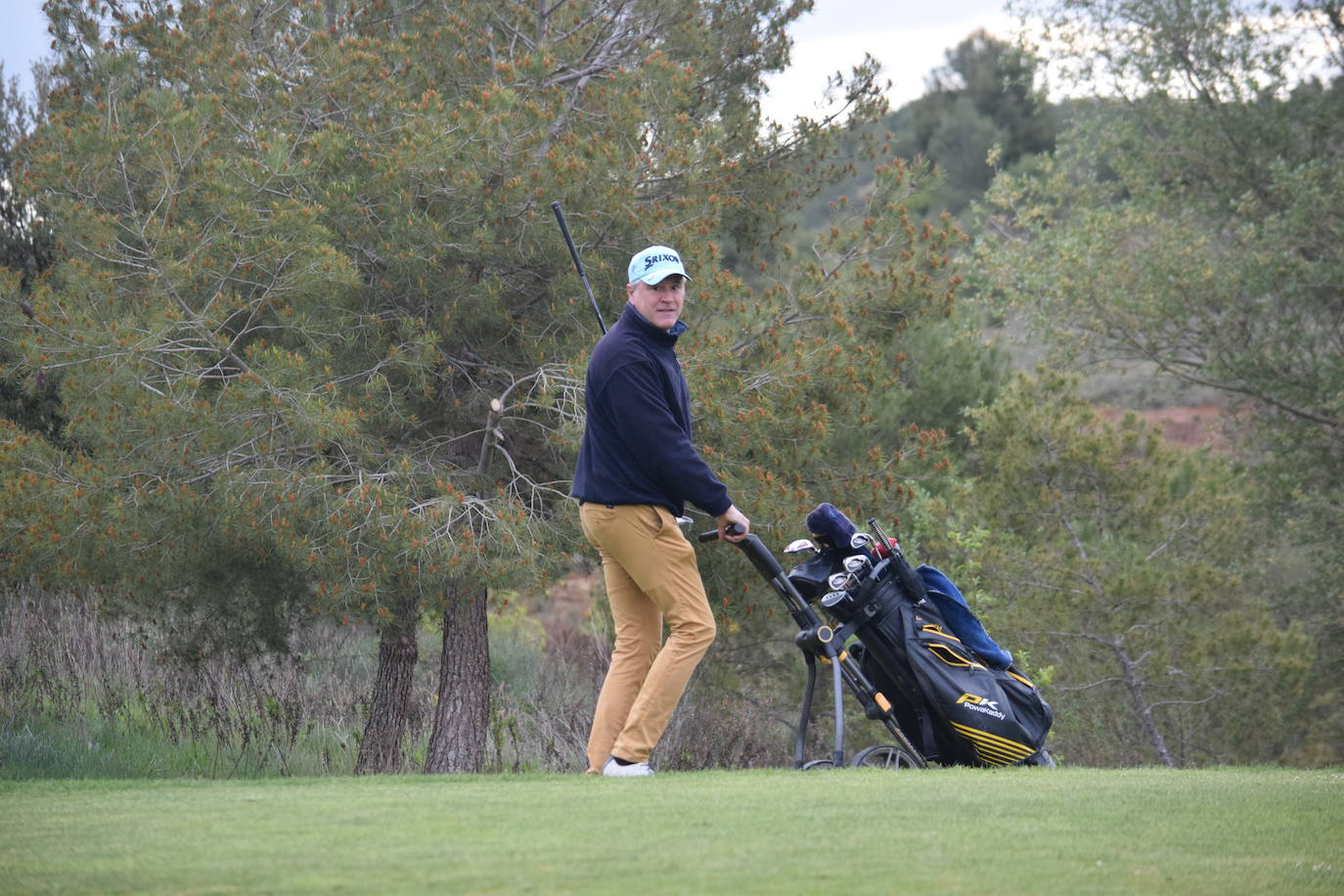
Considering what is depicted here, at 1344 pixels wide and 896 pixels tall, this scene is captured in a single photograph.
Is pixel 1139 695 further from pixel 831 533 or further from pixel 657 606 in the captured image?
pixel 657 606

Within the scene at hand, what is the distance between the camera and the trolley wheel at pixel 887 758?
6.92 meters

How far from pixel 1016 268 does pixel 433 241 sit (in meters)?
13.9

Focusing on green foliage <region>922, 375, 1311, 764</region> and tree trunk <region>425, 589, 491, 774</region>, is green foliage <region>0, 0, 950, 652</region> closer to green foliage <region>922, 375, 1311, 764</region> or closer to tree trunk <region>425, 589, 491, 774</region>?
tree trunk <region>425, 589, 491, 774</region>

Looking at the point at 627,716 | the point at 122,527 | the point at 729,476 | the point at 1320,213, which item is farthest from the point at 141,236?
the point at 1320,213

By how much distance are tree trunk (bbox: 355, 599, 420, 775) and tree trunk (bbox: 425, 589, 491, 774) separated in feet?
1.05

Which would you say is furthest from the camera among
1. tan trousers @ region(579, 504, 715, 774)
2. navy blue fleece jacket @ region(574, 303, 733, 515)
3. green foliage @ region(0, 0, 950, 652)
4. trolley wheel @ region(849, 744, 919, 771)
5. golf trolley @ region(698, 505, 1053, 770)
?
green foliage @ region(0, 0, 950, 652)

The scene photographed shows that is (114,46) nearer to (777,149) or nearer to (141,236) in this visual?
(141,236)

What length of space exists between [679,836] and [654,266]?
103 inches

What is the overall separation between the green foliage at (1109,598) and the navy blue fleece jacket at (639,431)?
11.7 m

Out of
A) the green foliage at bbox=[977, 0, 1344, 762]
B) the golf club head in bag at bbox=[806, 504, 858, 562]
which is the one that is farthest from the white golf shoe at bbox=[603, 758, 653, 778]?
the green foliage at bbox=[977, 0, 1344, 762]

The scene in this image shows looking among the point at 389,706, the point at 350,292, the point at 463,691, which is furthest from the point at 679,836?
the point at 389,706

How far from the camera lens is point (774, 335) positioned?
1273 centimetres

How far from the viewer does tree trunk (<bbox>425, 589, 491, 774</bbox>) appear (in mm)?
13625

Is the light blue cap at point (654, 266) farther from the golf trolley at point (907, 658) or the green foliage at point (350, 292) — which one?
the green foliage at point (350, 292)
